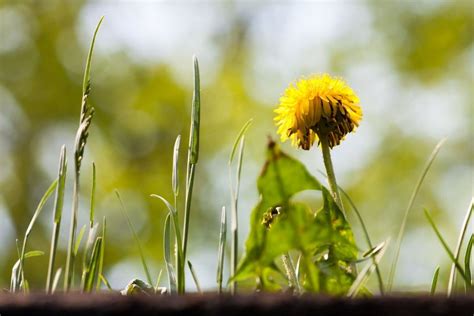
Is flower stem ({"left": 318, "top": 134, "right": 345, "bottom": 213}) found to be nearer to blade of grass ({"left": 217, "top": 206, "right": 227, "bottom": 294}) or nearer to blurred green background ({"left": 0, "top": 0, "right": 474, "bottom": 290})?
blade of grass ({"left": 217, "top": 206, "right": 227, "bottom": 294})

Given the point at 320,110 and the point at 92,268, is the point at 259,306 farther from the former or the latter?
the point at 320,110

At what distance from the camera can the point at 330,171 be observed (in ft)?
2.19

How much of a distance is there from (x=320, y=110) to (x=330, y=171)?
9cm

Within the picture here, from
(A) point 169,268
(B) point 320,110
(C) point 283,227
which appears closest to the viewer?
(C) point 283,227

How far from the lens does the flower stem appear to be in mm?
647

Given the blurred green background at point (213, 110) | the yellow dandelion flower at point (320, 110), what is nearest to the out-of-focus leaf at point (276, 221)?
the yellow dandelion flower at point (320, 110)

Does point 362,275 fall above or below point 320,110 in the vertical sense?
below

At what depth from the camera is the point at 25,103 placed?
6883 millimetres

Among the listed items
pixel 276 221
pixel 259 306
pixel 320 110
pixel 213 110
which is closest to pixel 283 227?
pixel 276 221

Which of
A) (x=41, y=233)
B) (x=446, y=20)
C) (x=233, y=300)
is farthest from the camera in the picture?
(x=446, y=20)

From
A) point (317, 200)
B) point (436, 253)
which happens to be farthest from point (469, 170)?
point (317, 200)

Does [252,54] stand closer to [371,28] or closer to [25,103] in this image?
[371,28]

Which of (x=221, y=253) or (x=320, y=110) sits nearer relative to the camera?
(x=221, y=253)

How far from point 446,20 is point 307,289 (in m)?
7.55
